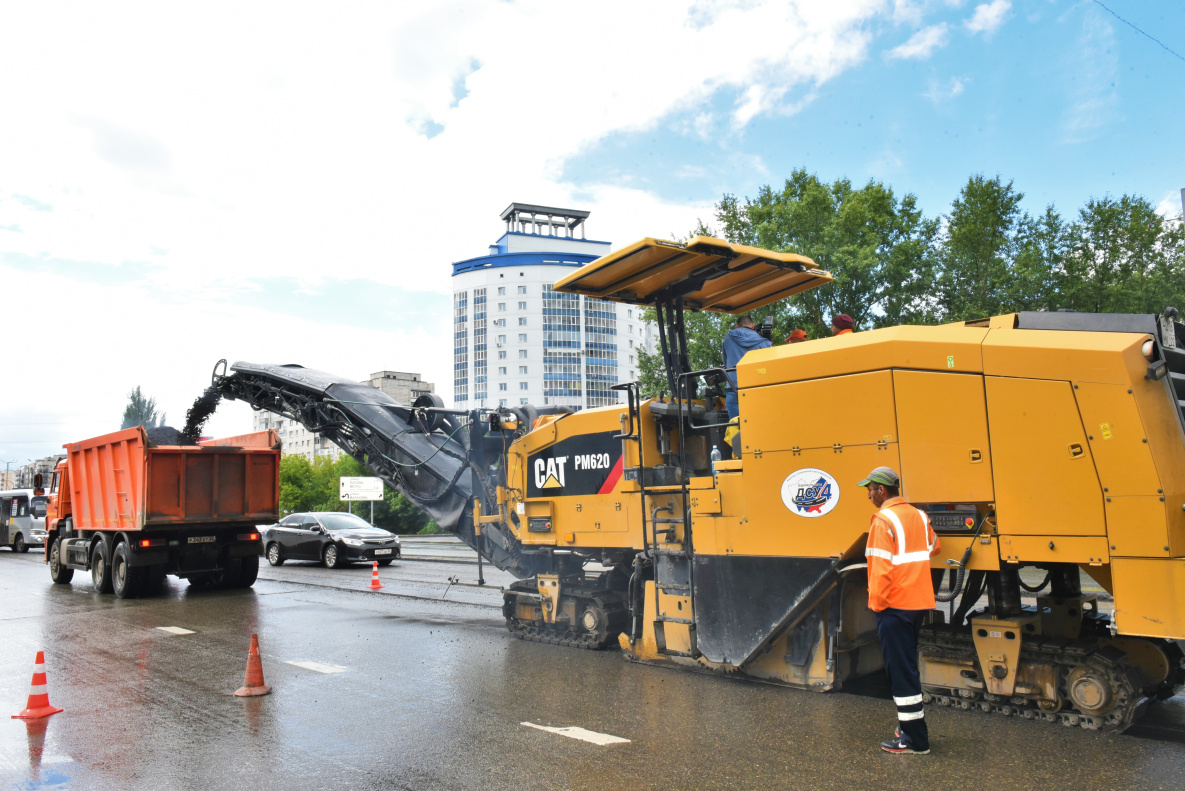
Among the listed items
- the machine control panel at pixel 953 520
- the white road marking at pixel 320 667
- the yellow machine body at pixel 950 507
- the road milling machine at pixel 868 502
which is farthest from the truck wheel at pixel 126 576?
the machine control panel at pixel 953 520

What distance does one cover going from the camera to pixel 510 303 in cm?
9288

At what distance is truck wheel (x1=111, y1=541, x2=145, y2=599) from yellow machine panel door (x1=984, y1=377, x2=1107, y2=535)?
13839mm

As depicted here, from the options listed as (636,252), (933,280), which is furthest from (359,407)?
(933,280)

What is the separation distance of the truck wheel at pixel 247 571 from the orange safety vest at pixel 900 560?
13.2 metres

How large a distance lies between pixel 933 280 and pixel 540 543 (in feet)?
81.1

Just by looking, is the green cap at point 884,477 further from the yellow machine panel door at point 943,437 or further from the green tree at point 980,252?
the green tree at point 980,252

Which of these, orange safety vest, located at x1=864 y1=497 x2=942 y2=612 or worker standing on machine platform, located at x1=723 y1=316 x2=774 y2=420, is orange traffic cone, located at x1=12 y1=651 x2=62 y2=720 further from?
orange safety vest, located at x1=864 y1=497 x2=942 y2=612

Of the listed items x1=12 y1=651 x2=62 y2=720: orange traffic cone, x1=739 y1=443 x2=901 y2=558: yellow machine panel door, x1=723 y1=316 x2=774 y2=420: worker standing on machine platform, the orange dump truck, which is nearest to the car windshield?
the orange dump truck

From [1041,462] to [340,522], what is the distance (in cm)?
1869

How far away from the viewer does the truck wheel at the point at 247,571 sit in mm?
15344

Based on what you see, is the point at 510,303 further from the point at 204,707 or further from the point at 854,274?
the point at 204,707

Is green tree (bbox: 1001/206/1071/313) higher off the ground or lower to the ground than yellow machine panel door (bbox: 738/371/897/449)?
higher

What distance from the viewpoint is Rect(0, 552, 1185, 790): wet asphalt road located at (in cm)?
457

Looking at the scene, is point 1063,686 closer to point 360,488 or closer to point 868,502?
point 868,502
